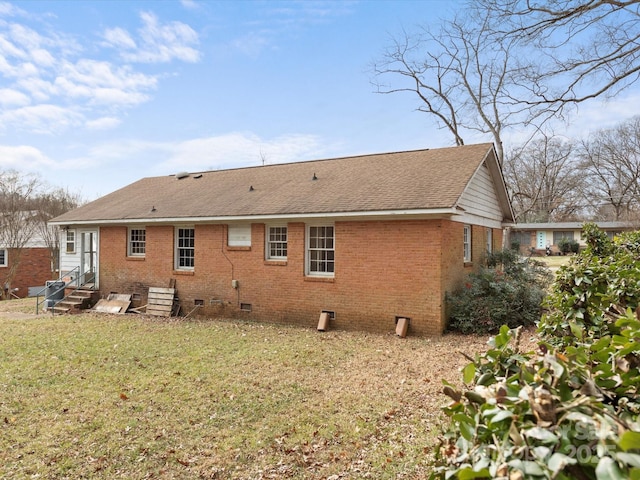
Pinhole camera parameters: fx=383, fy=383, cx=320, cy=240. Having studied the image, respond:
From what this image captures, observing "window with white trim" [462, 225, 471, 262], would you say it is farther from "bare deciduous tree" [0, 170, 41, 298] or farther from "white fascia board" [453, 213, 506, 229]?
"bare deciduous tree" [0, 170, 41, 298]

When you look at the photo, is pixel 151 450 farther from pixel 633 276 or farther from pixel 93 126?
pixel 93 126

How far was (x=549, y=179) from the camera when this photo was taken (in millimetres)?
43750

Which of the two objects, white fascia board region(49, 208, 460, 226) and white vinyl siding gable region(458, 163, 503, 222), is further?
white vinyl siding gable region(458, 163, 503, 222)

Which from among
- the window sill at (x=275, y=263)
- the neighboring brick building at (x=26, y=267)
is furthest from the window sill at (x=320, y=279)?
the neighboring brick building at (x=26, y=267)

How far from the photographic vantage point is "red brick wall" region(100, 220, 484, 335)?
10242mm

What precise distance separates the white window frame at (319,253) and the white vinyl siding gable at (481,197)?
3.97 m

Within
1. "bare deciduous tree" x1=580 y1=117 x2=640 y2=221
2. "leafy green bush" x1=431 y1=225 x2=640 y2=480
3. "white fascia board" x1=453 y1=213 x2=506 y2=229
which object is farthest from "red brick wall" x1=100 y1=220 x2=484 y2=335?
"bare deciduous tree" x1=580 y1=117 x2=640 y2=221

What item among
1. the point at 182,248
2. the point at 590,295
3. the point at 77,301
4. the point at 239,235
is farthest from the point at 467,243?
the point at 77,301

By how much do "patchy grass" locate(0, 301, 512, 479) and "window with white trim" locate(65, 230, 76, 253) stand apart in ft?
27.7

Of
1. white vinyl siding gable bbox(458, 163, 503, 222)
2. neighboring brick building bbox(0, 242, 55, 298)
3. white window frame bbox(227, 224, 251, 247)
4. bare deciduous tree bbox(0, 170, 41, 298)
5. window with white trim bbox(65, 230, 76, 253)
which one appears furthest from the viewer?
neighboring brick building bbox(0, 242, 55, 298)

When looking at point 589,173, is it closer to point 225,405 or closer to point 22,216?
point 225,405

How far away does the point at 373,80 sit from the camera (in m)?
24.7

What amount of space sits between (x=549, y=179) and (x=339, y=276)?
42.1m

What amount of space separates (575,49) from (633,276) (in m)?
8.95
